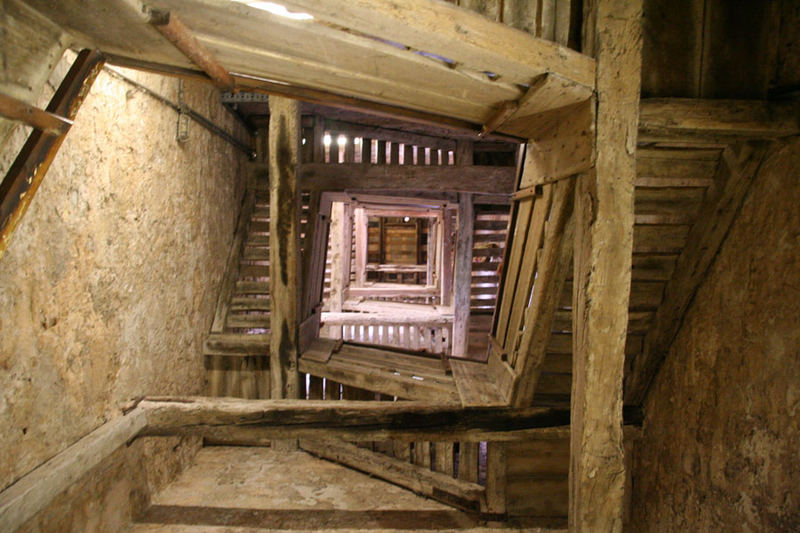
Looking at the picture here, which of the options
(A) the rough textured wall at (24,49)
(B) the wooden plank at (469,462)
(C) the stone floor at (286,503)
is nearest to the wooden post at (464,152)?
(B) the wooden plank at (469,462)

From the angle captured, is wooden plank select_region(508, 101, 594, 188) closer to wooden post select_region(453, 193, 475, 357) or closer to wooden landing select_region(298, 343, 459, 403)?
wooden landing select_region(298, 343, 459, 403)

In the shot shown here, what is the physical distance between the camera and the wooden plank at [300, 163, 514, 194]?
448 centimetres

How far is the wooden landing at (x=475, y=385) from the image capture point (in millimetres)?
2806

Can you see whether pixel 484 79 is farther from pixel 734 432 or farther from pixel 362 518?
pixel 362 518

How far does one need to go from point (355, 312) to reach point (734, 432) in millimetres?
6351

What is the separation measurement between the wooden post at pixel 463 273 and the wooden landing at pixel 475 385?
218 centimetres

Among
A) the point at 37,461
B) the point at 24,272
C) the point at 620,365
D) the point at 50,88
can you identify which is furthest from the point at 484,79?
the point at 37,461

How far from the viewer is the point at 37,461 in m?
2.03

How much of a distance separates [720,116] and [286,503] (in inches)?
159

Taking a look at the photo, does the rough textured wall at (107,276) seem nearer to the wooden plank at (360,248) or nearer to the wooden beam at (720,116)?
the wooden beam at (720,116)

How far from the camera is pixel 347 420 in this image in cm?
281

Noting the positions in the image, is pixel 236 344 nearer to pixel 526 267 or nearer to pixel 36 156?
pixel 36 156

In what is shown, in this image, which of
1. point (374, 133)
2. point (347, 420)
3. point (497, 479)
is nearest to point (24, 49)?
point (347, 420)

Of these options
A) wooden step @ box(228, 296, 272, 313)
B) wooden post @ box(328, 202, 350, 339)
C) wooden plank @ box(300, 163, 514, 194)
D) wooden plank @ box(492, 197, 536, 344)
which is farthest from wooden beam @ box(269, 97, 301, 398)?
wooden post @ box(328, 202, 350, 339)
